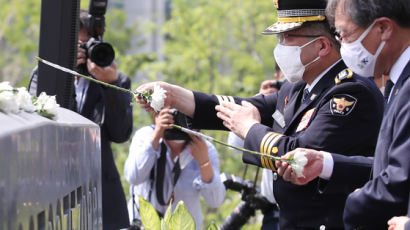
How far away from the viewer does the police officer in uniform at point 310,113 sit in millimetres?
3141

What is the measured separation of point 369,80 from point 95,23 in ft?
7.09

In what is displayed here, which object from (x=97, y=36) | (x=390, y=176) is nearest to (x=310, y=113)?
(x=390, y=176)

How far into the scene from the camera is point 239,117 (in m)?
3.36

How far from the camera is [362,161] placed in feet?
10.1

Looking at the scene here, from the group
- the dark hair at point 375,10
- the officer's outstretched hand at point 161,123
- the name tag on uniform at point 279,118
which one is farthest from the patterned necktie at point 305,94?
the officer's outstretched hand at point 161,123

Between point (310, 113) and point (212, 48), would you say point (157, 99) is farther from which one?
point (212, 48)

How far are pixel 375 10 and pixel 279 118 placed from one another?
41.7 inches

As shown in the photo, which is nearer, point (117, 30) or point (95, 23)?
point (95, 23)

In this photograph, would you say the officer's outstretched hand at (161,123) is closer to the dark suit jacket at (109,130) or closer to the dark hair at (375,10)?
the dark suit jacket at (109,130)

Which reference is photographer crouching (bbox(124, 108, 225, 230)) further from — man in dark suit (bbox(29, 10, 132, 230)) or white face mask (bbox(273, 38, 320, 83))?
white face mask (bbox(273, 38, 320, 83))

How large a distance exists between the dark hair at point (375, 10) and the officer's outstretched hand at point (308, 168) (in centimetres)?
54

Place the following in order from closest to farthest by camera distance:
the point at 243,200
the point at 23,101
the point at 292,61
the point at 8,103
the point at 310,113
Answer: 1. the point at 8,103
2. the point at 23,101
3. the point at 310,113
4. the point at 292,61
5. the point at 243,200

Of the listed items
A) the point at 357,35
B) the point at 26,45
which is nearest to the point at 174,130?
the point at 357,35

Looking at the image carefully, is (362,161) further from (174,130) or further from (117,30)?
(117,30)
